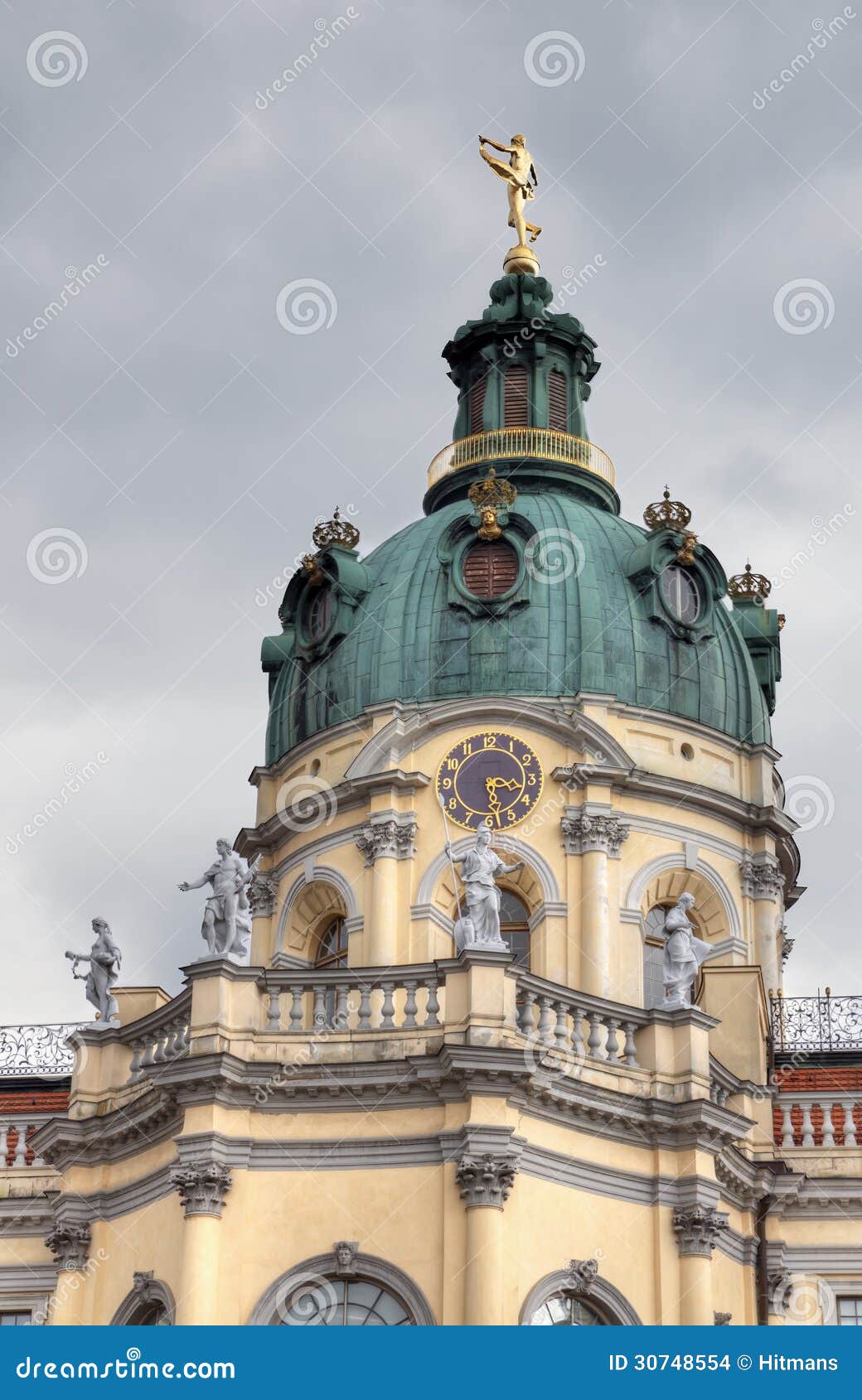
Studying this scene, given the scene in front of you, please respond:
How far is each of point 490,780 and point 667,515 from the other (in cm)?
654

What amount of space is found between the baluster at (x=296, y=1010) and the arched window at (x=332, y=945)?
25.2 ft

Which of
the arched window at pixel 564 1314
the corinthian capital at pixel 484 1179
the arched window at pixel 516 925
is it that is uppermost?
the arched window at pixel 516 925

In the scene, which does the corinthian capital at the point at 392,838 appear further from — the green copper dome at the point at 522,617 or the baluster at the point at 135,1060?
the baluster at the point at 135,1060

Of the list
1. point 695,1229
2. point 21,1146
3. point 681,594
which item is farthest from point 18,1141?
point 681,594

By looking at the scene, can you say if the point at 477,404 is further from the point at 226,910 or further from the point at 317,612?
the point at 226,910

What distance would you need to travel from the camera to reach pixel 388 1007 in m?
29.0

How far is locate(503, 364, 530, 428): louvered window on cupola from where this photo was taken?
1700 inches

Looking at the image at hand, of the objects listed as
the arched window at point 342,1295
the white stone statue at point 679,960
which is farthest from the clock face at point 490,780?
the arched window at point 342,1295

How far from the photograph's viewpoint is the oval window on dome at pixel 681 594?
38.9 metres

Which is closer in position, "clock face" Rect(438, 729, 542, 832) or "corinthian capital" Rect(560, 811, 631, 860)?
"corinthian capital" Rect(560, 811, 631, 860)

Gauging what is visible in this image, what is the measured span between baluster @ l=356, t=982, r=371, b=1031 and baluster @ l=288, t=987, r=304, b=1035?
30.4 inches

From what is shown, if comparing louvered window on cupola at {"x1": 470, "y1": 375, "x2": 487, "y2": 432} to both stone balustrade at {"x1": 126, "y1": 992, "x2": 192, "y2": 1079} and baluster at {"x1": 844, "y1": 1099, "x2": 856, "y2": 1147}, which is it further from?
stone balustrade at {"x1": 126, "y1": 992, "x2": 192, "y2": 1079}

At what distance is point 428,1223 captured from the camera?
2792cm

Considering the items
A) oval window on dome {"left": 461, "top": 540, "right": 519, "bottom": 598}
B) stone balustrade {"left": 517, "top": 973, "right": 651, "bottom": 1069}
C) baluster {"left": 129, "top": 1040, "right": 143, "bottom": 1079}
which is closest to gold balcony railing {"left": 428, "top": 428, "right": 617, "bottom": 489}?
oval window on dome {"left": 461, "top": 540, "right": 519, "bottom": 598}
